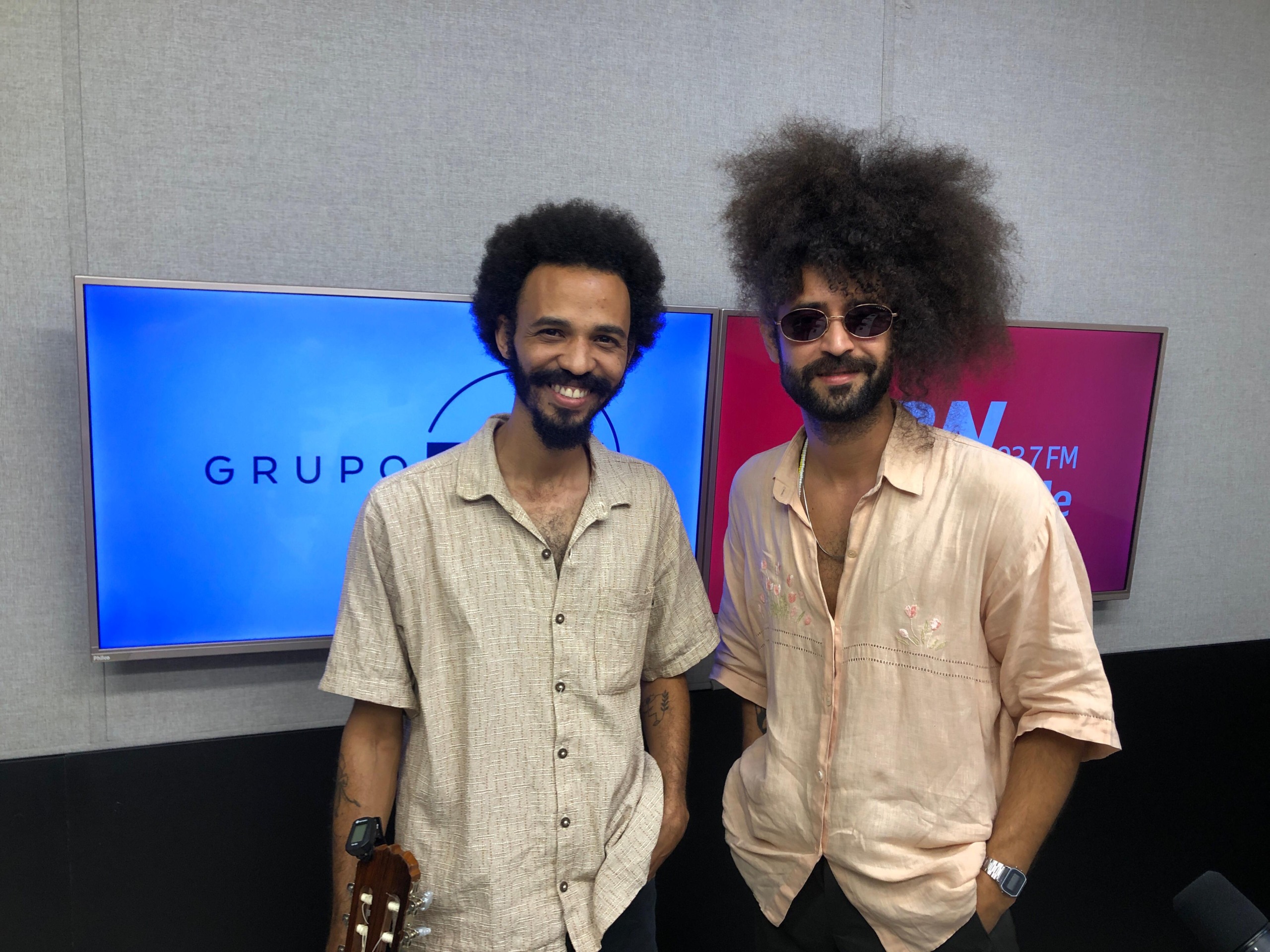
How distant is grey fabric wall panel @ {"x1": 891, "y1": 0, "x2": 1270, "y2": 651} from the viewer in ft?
9.11

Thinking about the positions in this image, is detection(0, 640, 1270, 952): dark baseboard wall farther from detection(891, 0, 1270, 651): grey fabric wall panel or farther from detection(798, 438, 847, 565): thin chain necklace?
detection(798, 438, 847, 565): thin chain necklace

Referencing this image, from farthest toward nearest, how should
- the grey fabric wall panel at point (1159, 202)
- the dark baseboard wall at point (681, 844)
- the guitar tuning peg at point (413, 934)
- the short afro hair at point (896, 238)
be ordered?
the grey fabric wall panel at point (1159, 202) < the dark baseboard wall at point (681, 844) < the short afro hair at point (896, 238) < the guitar tuning peg at point (413, 934)

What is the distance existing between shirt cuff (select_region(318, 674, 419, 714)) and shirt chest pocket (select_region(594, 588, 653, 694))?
376 mm

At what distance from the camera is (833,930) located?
Answer: 5.28ft

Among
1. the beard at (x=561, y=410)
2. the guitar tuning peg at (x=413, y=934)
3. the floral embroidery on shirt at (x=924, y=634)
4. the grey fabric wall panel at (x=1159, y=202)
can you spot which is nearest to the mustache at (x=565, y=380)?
the beard at (x=561, y=410)

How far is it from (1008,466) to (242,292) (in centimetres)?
177

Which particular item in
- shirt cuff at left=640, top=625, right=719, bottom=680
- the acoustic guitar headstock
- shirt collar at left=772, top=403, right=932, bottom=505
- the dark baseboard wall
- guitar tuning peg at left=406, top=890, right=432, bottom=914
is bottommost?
the dark baseboard wall

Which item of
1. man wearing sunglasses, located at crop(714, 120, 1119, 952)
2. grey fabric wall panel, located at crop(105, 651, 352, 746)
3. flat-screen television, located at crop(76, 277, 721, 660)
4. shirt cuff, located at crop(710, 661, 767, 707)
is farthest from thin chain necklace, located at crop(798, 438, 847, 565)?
grey fabric wall panel, located at crop(105, 651, 352, 746)

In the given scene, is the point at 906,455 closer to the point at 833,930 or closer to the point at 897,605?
the point at 897,605

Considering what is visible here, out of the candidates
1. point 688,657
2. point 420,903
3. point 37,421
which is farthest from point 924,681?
point 37,421

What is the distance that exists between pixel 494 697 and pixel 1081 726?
3.45ft

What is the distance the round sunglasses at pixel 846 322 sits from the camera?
156 centimetres

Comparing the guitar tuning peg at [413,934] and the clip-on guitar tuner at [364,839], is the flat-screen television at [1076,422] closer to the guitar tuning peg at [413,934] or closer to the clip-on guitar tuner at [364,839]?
the guitar tuning peg at [413,934]

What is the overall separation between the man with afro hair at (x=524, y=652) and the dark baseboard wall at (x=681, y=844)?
0.89 m
